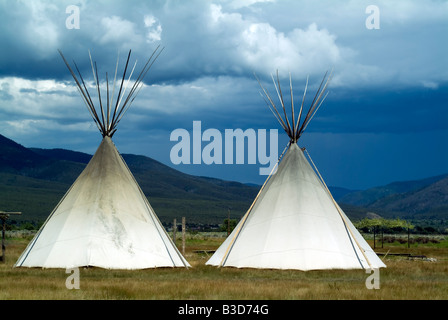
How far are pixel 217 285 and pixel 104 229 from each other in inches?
264

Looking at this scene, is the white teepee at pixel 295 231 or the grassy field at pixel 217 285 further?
the white teepee at pixel 295 231

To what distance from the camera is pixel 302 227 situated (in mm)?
24484

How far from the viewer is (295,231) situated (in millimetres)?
24438

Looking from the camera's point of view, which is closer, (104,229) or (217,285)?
(217,285)

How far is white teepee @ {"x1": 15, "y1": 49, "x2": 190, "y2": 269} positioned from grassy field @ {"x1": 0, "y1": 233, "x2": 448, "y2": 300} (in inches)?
25.4

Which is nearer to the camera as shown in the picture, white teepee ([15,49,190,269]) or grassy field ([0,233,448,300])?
grassy field ([0,233,448,300])

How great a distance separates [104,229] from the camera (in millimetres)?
23562

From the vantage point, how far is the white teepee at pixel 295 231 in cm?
2402

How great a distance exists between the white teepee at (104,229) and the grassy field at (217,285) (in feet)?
2.11

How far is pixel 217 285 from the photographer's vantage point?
18281mm

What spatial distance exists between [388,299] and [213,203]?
6370 inches

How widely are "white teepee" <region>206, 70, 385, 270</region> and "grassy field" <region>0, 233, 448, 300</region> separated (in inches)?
31.8

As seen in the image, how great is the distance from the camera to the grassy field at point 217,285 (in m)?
16.1

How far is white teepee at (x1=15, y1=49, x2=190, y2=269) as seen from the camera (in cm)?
2312
